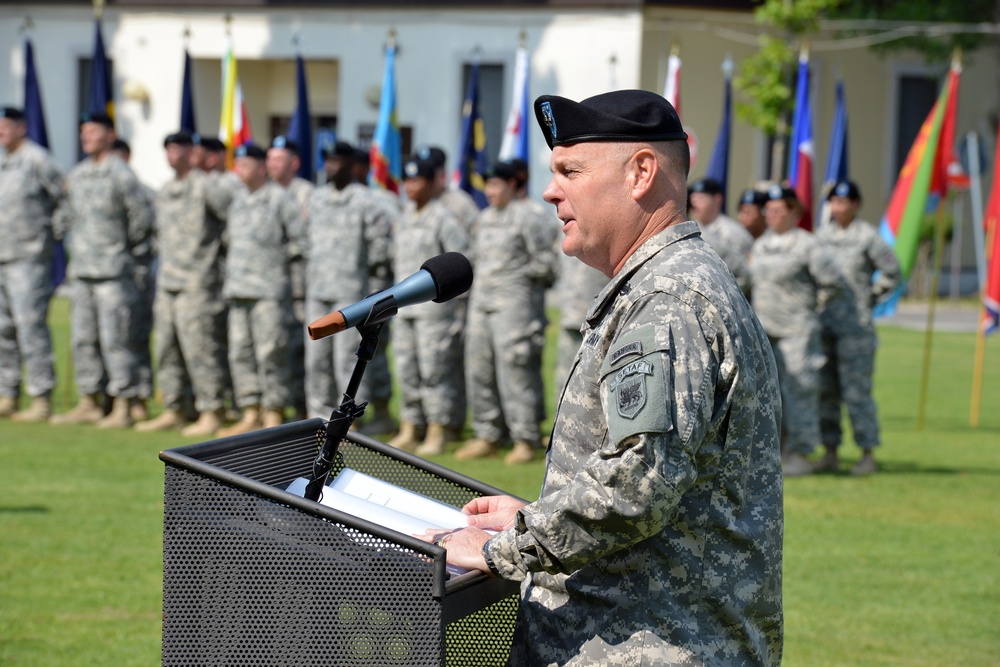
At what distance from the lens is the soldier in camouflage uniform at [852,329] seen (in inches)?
418

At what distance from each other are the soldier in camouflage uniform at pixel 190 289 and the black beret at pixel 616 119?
31.4 feet

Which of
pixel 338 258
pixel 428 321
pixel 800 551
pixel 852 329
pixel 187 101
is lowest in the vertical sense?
pixel 800 551

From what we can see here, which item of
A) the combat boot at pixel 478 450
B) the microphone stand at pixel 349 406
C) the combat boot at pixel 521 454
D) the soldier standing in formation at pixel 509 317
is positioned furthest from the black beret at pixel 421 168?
the microphone stand at pixel 349 406

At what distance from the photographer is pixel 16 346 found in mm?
12328

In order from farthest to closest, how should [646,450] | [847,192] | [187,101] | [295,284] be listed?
[187,101]
[295,284]
[847,192]
[646,450]

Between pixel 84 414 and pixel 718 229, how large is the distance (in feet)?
19.1

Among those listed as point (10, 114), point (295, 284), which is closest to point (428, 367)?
point (295, 284)

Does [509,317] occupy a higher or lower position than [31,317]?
higher

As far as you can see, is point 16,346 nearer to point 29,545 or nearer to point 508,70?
point 29,545

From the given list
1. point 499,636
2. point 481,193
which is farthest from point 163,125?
point 499,636

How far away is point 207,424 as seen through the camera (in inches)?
461

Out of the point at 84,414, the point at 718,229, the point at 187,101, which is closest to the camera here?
the point at 718,229

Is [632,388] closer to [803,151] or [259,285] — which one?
[259,285]

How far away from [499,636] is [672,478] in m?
0.63
